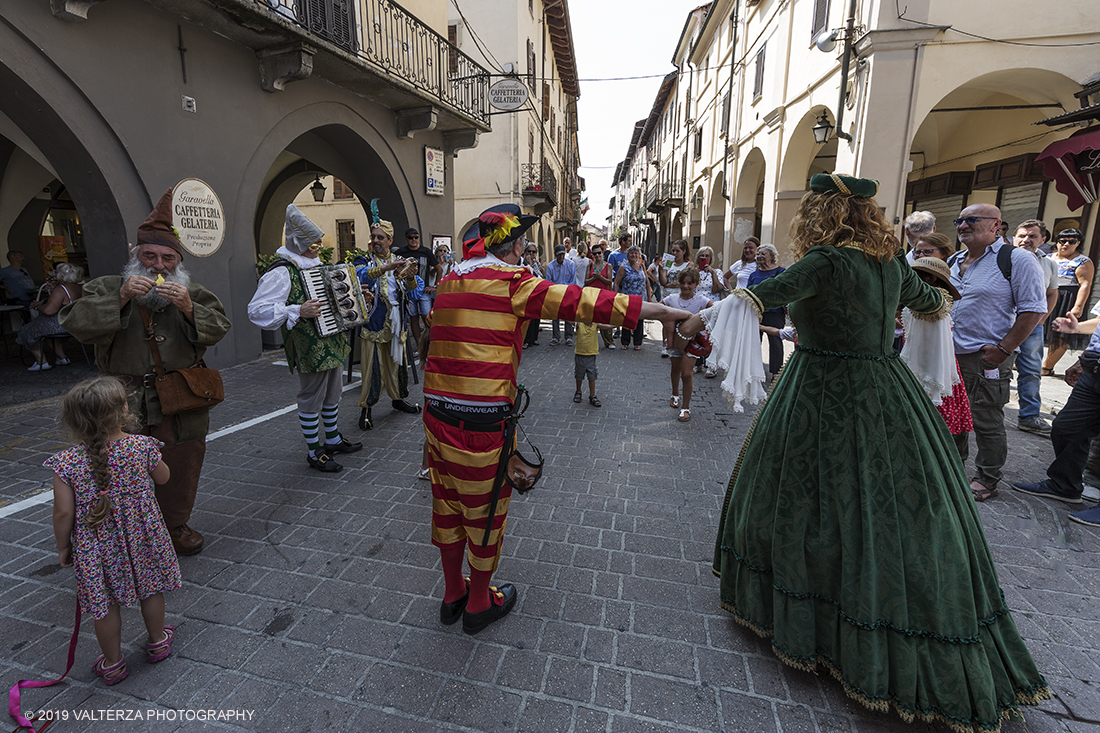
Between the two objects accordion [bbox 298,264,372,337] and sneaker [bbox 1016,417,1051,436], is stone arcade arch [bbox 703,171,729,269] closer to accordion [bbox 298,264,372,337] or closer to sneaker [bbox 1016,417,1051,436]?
sneaker [bbox 1016,417,1051,436]

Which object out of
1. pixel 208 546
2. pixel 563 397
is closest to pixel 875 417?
pixel 208 546

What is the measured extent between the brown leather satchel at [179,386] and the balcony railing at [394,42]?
6534mm

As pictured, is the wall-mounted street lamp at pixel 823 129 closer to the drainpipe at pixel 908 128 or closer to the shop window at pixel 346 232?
the drainpipe at pixel 908 128

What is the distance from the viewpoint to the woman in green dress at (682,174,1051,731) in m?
2.01

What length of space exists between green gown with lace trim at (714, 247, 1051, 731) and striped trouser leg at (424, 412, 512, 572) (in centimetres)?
120

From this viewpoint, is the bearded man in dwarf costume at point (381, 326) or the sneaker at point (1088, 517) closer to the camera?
the sneaker at point (1088, 517)

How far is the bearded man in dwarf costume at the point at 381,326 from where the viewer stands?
18.5 ft

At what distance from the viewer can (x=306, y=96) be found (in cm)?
924

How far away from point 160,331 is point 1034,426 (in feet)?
26.7

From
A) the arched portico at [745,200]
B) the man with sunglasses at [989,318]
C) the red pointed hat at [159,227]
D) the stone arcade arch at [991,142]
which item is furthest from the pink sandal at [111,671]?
the arched portico at [745,200]

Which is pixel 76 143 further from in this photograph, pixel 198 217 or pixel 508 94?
pixel 508 94

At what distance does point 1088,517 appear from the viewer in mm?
3707

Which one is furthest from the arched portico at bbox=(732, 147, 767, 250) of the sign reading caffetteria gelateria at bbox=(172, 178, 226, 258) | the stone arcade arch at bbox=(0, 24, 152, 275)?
the stone arcade arch at bbox=(0, 24, 152, 275)

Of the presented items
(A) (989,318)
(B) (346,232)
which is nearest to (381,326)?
(A) (989,318)
